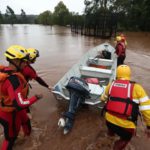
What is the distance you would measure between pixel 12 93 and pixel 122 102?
144 centimetres

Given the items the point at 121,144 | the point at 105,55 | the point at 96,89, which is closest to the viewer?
the point at 121,144

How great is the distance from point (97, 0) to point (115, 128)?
3744 centimetres

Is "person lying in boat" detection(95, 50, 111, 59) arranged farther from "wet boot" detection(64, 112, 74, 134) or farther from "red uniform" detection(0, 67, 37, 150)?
"red uniform" detection(0, 67, 37, 150)

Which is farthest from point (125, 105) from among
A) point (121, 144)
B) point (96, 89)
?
point (96, 89)

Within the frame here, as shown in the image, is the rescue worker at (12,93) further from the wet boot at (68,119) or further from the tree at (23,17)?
the tree at (23,17)

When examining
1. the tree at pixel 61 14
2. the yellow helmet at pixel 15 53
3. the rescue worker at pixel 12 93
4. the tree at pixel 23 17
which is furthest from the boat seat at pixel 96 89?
the tree at pixel 23 17

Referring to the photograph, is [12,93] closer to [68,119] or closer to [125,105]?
[125,105]

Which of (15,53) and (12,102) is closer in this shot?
(12,102)

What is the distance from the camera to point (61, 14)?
5681 centimetres

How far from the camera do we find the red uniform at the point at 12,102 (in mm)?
2754

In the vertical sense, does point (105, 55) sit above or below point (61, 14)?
above

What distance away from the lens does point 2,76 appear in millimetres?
2770

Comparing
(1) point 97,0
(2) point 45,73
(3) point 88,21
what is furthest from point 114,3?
(2) point 45,73

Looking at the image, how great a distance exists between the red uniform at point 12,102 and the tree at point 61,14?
5255 cm
